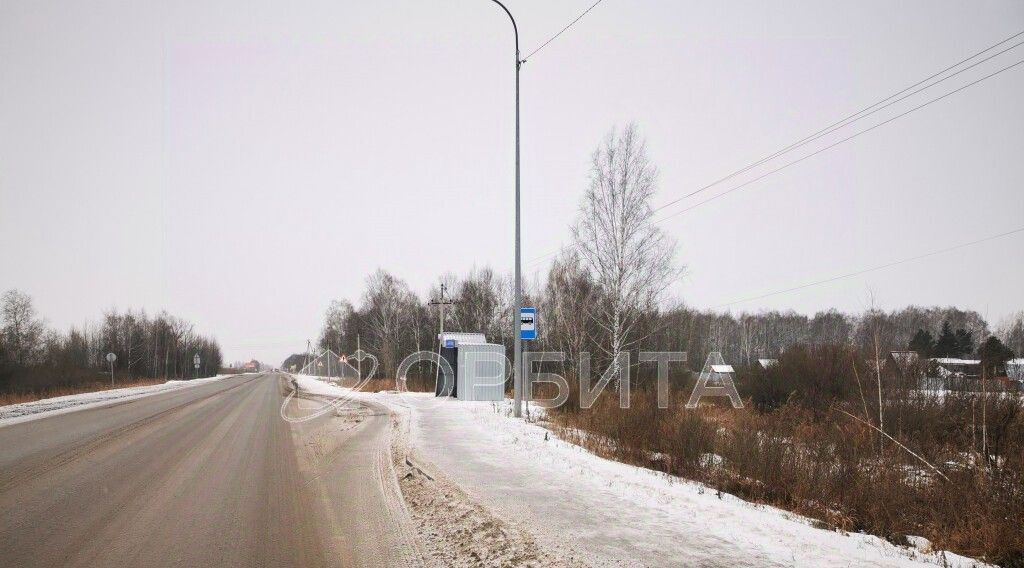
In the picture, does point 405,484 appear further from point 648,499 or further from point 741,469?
point 741,469

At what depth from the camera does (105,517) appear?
5.54m

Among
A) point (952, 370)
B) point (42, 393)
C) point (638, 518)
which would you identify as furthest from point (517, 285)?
point (42, 393)

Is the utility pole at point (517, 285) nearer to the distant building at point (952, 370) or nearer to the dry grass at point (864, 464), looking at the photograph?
the dry grass at point (864, 464)

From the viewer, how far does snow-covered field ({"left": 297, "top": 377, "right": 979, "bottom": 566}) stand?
4594 millimetres

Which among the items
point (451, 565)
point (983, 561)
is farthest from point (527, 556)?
point (983, 561)

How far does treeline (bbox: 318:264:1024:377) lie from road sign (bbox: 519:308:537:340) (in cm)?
656

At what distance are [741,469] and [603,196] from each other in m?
15.9

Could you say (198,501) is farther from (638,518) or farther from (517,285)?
(517,285)

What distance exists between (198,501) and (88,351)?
314ft

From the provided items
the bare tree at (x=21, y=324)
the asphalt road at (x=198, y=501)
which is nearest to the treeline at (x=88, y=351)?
the bare tree at (x=21, y=324)

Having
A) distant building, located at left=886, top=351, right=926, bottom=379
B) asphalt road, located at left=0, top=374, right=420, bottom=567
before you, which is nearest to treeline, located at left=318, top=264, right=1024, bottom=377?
distant building, located at left=886, top=351, right=926, bottom=379

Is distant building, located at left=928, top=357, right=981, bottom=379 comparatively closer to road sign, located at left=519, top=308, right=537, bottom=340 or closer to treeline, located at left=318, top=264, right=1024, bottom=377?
treeline, located at left=318, top=264, right=1024, bottom=377

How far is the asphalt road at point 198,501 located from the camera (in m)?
4.60

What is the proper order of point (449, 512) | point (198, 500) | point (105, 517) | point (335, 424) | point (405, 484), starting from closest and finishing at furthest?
point (105, 517), point (449, 512), point (198, 500), point (405, 484), point (335, 424)
